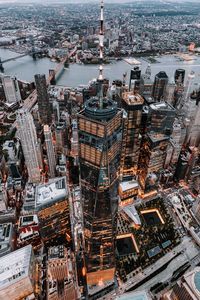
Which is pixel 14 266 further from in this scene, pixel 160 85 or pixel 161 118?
pixel 160 85

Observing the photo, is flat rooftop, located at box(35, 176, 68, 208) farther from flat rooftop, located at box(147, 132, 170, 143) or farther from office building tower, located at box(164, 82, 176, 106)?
office building tower, located at box(164, 82, 176, 106)

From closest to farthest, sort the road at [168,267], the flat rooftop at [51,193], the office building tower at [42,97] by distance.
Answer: the flat rooftop at [51,193], the road at [168,267], the office building tower at [42,97]

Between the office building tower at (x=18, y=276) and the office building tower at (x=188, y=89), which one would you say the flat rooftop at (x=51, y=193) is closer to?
the office building tower at (x=18, y=276)

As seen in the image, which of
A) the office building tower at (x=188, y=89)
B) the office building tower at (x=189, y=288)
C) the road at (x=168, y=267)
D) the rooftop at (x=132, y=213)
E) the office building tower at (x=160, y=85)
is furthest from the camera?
the office building tower at (x=188, y=89)

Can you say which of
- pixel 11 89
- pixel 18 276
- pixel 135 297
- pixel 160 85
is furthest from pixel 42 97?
pixel 135 297

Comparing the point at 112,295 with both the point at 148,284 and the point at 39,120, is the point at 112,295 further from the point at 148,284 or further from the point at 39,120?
the point at 39,120

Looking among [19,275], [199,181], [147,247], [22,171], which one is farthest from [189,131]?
[19,275]

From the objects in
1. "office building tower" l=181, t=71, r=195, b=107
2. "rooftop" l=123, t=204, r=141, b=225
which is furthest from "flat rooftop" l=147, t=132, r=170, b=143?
"office building tower" l=181, t=71, r=195, b=107

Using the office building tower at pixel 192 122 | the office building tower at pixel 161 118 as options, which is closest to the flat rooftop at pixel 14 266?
the office building tower at pixel 161 118
